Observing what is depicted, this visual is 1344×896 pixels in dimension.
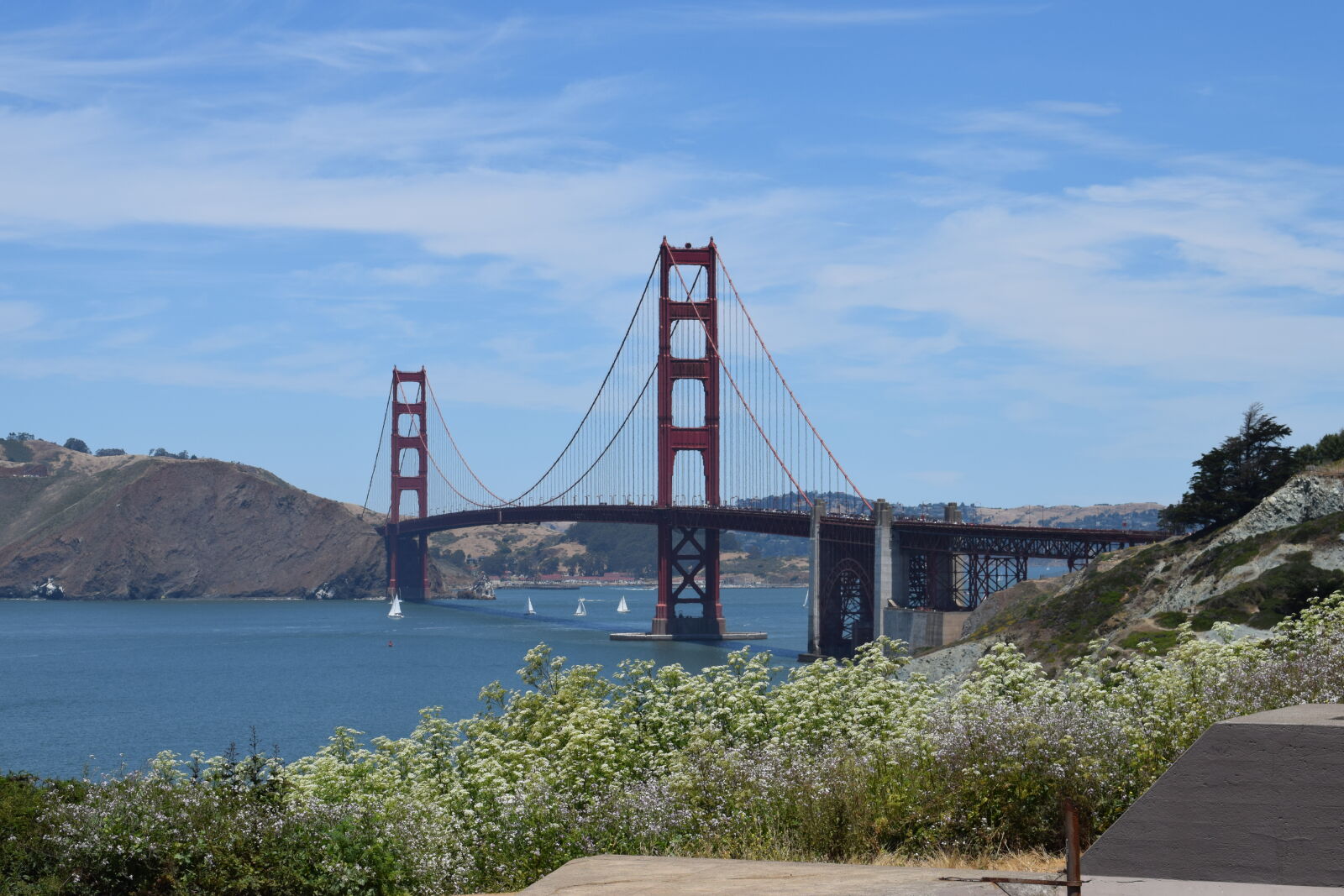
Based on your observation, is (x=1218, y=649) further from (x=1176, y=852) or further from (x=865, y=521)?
(x=865, y=521)

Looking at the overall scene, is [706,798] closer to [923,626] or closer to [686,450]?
[923,626]

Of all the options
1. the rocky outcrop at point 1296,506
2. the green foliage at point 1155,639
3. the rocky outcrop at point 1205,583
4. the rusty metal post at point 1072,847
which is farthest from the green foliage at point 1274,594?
the rusty metal post at point 1072,847

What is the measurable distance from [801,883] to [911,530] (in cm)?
7151

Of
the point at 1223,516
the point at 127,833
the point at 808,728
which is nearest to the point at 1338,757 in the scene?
the point at 808,728

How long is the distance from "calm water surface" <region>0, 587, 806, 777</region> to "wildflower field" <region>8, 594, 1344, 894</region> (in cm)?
1299

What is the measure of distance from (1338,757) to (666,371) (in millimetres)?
106375

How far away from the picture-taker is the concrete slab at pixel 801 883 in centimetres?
923

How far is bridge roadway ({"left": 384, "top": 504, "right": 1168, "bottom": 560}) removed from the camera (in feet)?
249

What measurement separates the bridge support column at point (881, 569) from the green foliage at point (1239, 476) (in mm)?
24119

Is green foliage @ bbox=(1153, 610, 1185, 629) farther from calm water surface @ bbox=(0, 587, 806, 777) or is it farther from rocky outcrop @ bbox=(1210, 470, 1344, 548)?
calm water surface @ bbox=(0, 587, 806, 777)

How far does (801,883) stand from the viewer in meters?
9.90

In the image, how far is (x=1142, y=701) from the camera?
15531 millimetres

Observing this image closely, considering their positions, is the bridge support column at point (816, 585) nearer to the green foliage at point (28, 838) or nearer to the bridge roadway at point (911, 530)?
the bridge roadway at point (911, 530)

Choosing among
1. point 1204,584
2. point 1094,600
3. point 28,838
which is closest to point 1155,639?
point 1204,584
